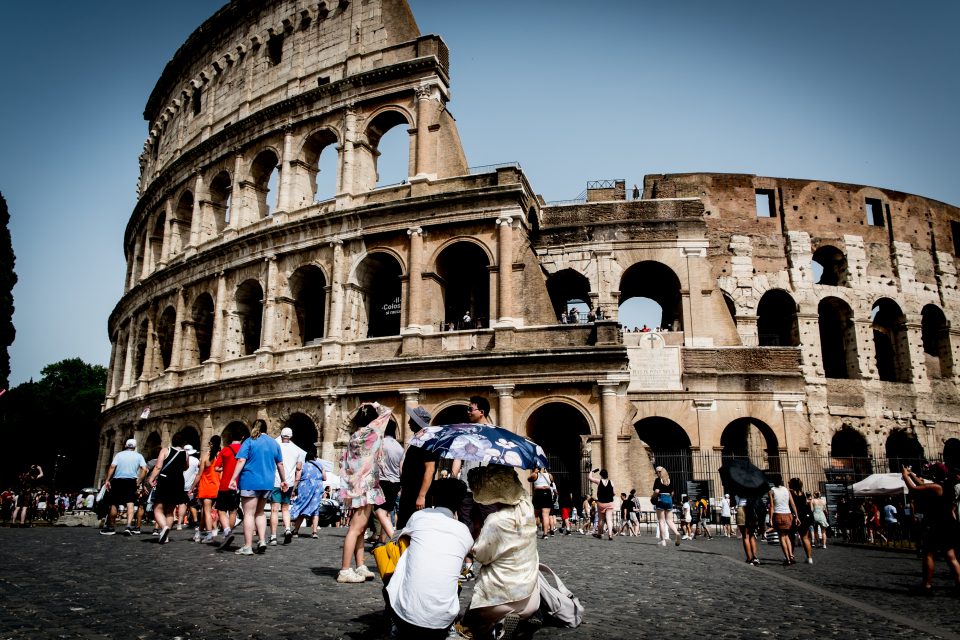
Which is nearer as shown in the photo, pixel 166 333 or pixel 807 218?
pixel 807 218

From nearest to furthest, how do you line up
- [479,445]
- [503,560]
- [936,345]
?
1. [503,560]
2. [479,445]
3. [936,345]

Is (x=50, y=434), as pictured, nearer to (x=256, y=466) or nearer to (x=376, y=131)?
(x=376, y=131)

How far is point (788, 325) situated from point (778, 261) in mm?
2412

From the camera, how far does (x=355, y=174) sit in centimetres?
2069

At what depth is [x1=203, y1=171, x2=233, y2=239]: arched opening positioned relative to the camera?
2469 cm

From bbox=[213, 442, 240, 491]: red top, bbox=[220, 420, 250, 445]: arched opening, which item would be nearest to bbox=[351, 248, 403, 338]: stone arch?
bbox=[220, 420, 250, 445]: arched opening

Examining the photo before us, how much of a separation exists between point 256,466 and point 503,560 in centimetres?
452

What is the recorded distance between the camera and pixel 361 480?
6383 millimetres

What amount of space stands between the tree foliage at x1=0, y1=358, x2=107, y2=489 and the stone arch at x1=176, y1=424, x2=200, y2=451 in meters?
16.3

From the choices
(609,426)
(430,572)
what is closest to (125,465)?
(430,572)

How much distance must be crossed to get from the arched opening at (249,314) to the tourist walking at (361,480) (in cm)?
1680

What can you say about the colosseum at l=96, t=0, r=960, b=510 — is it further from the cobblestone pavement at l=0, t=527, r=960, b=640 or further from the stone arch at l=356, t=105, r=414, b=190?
the cobblestone pavement at l=0, t=527, r=960, b=640

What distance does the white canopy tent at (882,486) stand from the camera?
1681 cm

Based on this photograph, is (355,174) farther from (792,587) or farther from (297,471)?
(792,587)
